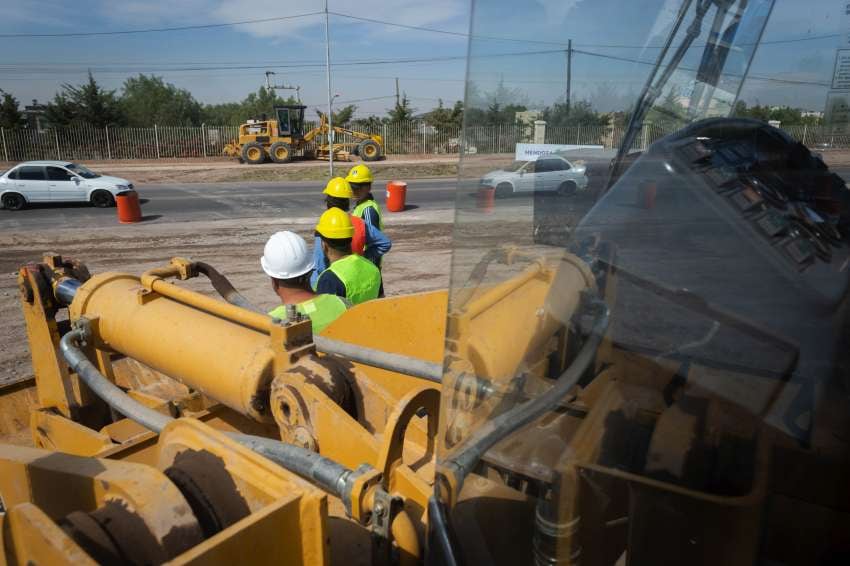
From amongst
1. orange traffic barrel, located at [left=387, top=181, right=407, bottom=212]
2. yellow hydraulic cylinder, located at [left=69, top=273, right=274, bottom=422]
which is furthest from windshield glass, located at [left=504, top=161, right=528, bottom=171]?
orange traffic barrel, located at [left=387, top=181, right=407, bottom=212]

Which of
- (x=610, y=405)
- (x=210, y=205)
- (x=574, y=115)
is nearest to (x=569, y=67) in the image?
(x=574, y=115)

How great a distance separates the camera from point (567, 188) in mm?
1681

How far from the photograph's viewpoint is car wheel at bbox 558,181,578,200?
1641 millimetres

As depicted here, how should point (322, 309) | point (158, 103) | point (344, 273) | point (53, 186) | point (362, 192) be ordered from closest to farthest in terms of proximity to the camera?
point (322, 309) → point (344, 273) → point (362, 192) → point (53, 186) → point (158, 103)

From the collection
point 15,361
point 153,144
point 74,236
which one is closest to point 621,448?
point 15,361

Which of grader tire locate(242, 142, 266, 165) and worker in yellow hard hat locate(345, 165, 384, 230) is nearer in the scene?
worker in yellow hard hat locate(345, 165, 384, 230)

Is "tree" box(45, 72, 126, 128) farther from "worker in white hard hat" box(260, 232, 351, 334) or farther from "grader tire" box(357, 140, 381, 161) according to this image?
"worker in white hard hat" box(260, 232, 351, 334)

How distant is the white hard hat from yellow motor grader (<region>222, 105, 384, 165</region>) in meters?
31.3

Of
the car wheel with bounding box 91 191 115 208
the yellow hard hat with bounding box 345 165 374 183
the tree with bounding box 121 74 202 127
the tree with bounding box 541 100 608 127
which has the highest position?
the tree with bounding box 121 74 202 127

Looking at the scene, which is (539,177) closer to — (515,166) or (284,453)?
(515,166)

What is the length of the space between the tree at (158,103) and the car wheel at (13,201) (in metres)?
37.6

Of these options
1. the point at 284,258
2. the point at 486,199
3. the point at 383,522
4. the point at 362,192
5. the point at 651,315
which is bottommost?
the point at 383,522

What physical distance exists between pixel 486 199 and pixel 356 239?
426cm

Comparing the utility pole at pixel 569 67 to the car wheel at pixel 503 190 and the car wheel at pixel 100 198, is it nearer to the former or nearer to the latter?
the car wheel at pixel 503 190
